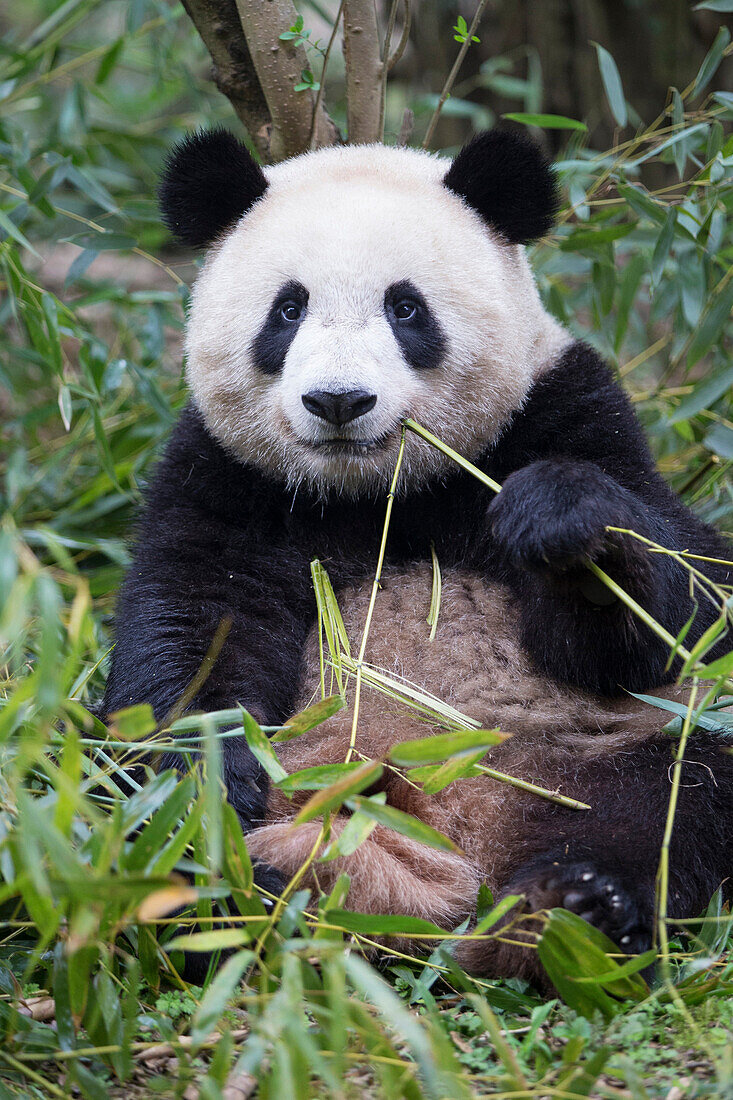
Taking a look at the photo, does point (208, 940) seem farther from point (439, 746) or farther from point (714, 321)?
point (714, 321)

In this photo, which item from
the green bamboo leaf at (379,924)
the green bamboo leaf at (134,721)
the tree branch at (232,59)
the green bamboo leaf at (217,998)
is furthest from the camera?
Result: the tree branch at (232,59)

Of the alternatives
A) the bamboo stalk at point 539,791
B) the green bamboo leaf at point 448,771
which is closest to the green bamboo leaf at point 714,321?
the bamboo stalk at point 539,791

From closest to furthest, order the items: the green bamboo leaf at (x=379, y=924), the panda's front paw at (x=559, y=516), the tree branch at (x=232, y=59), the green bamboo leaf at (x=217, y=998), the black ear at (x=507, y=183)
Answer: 1. the green bamboo leaf at (x=217, y=998)
2. the green bamboo leaf at (x=379, y=924)
3. the panda's front paw at (x=559, y=516)
4. the black ear at (x=507, y=183)
5. the tree branch at (x=232, y=59)

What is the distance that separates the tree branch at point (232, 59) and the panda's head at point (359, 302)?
53 centimetres

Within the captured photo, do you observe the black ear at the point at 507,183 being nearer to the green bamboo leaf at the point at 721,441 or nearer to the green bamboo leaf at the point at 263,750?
the green bamboo leaf at the point at 721,441

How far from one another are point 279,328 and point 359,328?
0.20 meters

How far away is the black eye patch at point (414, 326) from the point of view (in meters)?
2.02

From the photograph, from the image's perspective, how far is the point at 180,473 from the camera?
2.31m

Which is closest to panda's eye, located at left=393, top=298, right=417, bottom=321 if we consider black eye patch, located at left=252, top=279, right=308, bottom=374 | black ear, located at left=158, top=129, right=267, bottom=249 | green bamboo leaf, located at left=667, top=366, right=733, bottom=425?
black eye patch, located at left=252, top=279, right=308, bottom=374

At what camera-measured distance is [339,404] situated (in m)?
1.87

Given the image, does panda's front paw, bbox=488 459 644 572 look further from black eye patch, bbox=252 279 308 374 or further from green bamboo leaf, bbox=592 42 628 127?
green bamboo leaf, bbox=592 42 628 127

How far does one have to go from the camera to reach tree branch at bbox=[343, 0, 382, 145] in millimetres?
2508

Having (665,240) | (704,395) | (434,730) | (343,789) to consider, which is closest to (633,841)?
(434,730)

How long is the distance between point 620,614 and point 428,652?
42cm
